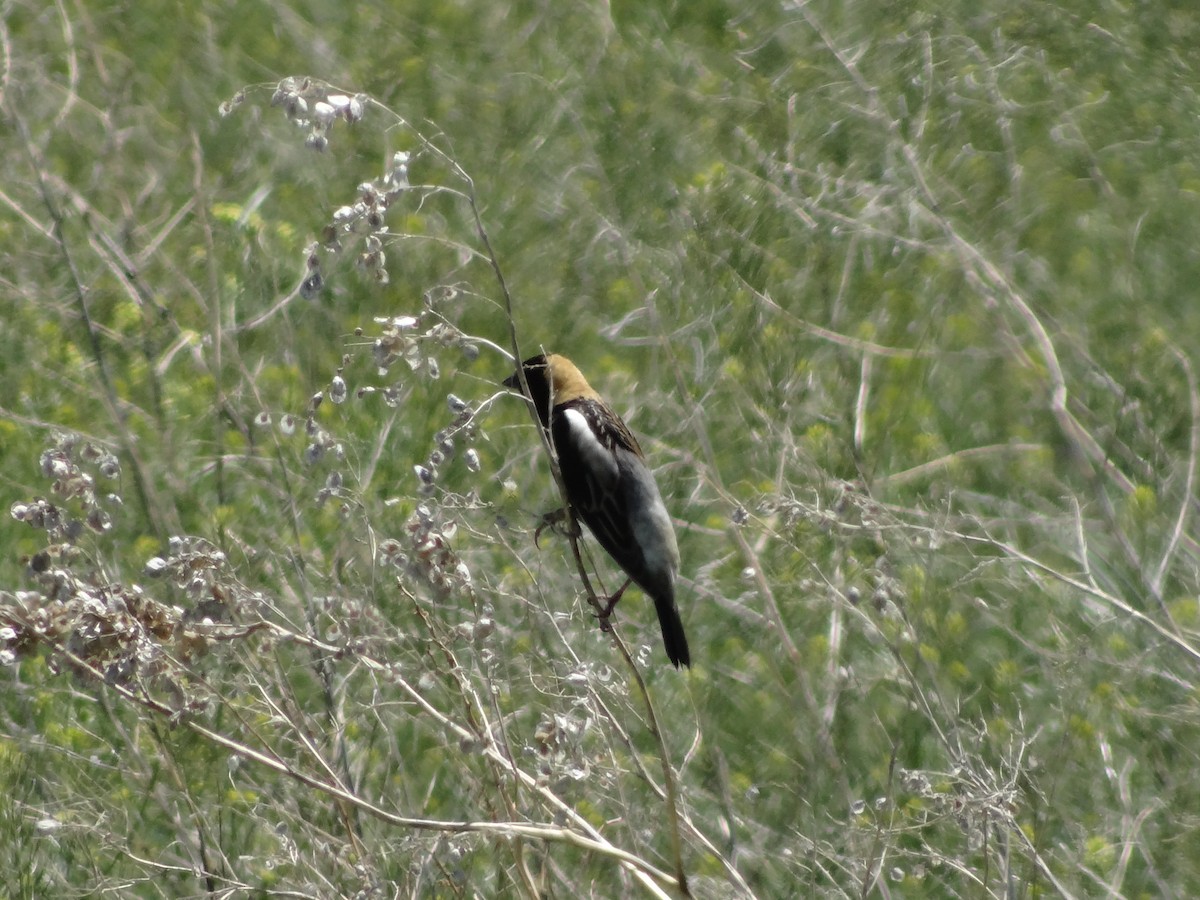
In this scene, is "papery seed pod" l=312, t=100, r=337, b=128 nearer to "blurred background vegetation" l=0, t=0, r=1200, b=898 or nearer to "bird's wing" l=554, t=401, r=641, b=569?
"blurred background vegetation" l=0, t=0, r=1200, b=898

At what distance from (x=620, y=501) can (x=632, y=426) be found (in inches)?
70.7

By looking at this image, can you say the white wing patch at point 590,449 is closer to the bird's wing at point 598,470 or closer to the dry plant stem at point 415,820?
the bird's wing at point 598,470

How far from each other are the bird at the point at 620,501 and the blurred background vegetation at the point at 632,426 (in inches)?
6.5

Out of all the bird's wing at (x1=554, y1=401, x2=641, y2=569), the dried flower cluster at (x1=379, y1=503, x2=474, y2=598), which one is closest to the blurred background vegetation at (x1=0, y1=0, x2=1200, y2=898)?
the dried flower cluster at (x1=379, y1=503, x2=474, y2=598)

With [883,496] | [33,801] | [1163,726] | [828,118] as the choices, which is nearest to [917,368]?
[883,496]

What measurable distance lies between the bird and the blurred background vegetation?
16 centimetres

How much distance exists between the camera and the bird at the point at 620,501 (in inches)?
156

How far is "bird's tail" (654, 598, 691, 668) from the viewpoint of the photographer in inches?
155

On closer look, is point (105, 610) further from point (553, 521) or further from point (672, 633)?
point (672, 633)

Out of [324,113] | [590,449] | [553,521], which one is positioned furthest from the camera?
[590,449]

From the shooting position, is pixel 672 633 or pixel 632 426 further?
pixel 632 426

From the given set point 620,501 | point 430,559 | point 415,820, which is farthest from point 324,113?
point 620,501

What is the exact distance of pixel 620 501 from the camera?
4012 mm

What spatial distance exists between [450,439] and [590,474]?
1.38 meters
